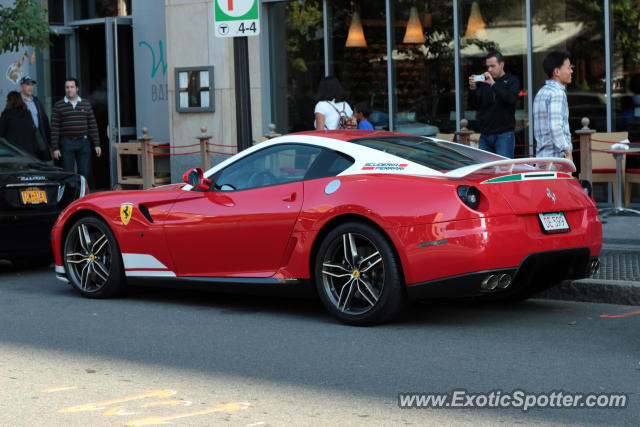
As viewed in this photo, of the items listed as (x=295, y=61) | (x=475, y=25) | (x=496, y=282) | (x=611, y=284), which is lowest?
(x=611, y=284)

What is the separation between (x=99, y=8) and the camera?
66.6ft

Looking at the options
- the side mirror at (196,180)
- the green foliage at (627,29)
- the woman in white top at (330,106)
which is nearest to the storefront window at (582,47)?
the green foliage at (627,29)

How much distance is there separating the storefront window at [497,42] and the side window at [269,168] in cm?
737

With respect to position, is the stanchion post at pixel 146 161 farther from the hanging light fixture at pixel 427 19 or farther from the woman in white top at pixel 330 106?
the woman in white top at pixel 330 106

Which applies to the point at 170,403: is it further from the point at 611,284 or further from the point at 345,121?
the point at 345,121

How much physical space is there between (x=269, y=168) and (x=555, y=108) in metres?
2.97

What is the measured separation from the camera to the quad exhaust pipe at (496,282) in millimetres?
6746

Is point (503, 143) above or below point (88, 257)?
above

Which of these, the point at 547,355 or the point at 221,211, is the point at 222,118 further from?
the point at 547,355

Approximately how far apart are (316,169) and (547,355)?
2.24 m

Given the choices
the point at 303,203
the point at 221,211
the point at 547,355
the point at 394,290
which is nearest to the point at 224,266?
the point at 221,211

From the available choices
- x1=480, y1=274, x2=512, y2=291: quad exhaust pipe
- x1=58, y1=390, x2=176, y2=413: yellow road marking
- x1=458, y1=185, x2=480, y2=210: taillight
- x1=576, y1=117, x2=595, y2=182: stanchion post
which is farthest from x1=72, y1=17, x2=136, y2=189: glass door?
x1=58, y1=390, x2=176, y2=413: yellow road marking

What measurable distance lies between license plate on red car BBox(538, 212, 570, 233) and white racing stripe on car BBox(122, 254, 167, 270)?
306 centimetres

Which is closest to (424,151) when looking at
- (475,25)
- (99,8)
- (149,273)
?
(149,273)
